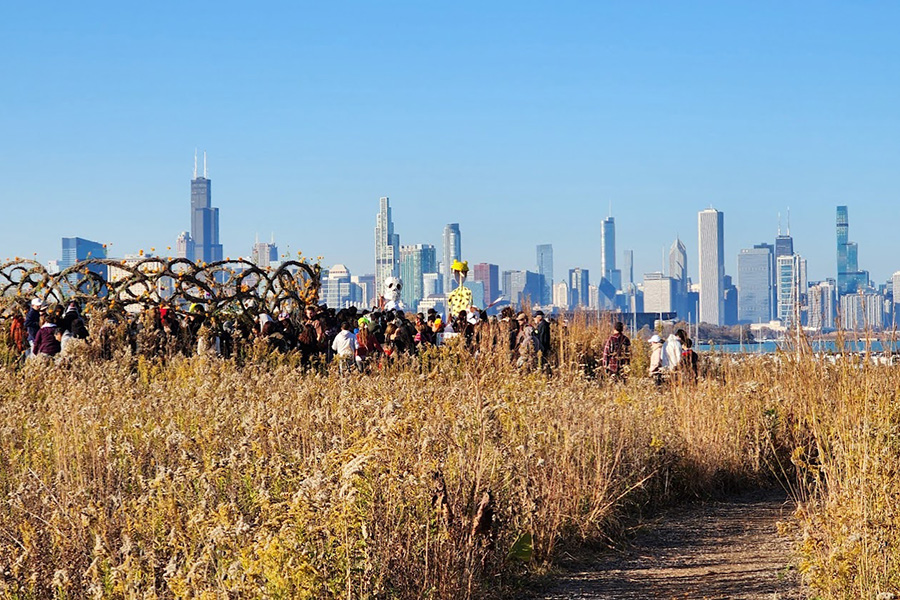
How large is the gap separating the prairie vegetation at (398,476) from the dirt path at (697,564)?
0.25 metres

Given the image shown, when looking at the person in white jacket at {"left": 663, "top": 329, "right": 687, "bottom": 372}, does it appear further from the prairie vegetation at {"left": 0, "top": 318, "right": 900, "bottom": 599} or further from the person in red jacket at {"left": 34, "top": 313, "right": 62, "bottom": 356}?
the person in red jacket at {"left": 34, "top": 313, "right": 62, "bottom": 356}

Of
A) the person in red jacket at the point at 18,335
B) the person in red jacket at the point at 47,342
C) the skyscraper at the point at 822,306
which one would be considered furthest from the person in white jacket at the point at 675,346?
the person in red jacket at the point at 18,335

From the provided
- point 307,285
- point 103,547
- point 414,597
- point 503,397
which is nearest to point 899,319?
point 503,397

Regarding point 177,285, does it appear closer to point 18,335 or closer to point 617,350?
point 18,335

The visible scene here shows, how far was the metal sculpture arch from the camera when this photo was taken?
20.2m

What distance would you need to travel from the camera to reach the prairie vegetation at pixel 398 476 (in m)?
4.56

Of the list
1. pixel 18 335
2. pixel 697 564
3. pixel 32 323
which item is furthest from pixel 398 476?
pixel 18 335

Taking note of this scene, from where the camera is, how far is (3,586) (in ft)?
14.5

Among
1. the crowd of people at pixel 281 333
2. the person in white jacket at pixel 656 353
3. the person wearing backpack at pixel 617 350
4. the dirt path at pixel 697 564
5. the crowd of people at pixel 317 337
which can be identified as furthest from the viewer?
the person in white jacket at pixel 656 353

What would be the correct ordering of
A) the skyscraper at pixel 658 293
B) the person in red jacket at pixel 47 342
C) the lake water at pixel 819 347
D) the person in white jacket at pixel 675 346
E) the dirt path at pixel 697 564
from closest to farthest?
the dirt path at pixel 697 564, the lake water at pixel 819 347, the person in red jacket at pixel 47 342, the person in white jacket at pixel 675 346, the skyscraper at pixel 658 293

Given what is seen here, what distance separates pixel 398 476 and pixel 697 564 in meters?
2.55

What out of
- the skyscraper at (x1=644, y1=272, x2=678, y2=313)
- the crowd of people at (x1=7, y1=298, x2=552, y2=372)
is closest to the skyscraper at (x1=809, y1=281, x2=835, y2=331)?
the crowd of people at (x1=7, y1=298, x2=552, y2=372)

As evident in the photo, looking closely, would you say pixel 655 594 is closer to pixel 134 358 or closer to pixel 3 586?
pixel 3 586

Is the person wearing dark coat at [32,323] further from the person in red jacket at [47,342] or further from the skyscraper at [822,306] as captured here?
the skyscraper at [822,306]
